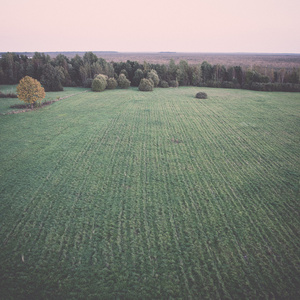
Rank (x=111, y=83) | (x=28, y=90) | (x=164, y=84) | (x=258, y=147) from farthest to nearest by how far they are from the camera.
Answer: (x=164, y=84), (x=111, y=83), (x=28, y=90), (x=258, y=147)

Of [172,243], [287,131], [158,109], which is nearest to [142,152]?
[172,243]

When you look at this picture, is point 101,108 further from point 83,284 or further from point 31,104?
point 83,284

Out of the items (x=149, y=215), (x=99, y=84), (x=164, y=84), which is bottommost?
(x=149, y=215)

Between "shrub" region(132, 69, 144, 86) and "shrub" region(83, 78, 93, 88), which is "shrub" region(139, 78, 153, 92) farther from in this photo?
"shrub" region(83, 78, 93, 88)

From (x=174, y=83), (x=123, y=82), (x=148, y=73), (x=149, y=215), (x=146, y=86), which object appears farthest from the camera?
(x=174, y=83)

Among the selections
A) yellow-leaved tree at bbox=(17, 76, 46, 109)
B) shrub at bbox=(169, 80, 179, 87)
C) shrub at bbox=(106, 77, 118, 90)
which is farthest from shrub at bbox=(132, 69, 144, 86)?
yellow-leaved tree at bbox=(17, 76, 46, 109)

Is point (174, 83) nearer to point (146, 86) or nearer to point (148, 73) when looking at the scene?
point (148, 73)

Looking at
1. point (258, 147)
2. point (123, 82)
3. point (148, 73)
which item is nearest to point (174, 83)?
point (148, 73)

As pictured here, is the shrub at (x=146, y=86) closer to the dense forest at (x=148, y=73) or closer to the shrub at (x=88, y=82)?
the dense forest at (x=148, y=73)
